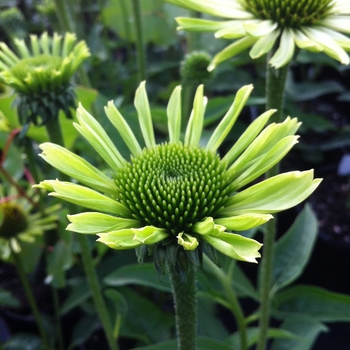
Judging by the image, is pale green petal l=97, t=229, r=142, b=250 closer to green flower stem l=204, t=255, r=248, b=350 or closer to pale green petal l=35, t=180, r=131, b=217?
pale green petal l=35, t=180, r=131, b=217

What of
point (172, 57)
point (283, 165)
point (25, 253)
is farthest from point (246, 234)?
point (172, 57)

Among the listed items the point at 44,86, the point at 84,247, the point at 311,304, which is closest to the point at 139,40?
the point at 44,86

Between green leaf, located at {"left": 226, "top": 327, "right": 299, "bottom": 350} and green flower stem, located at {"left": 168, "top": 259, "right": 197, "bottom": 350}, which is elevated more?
green flower stem, located at {"left": 168, "top": 259, "right": 197, "bottom": 350}

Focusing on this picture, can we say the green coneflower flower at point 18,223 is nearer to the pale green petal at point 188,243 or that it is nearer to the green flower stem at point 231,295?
the green flower stem at point 231,295

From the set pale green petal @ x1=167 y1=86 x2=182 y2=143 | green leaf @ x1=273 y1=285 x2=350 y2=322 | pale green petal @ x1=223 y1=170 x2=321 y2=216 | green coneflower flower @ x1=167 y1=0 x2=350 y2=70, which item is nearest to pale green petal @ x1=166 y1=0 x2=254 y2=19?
green coneflower flower @ x1=167 y1=0 x2=350 y2=70

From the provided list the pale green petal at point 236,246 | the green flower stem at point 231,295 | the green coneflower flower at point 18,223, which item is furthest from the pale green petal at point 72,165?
the green coneflower flower at point 18,223
